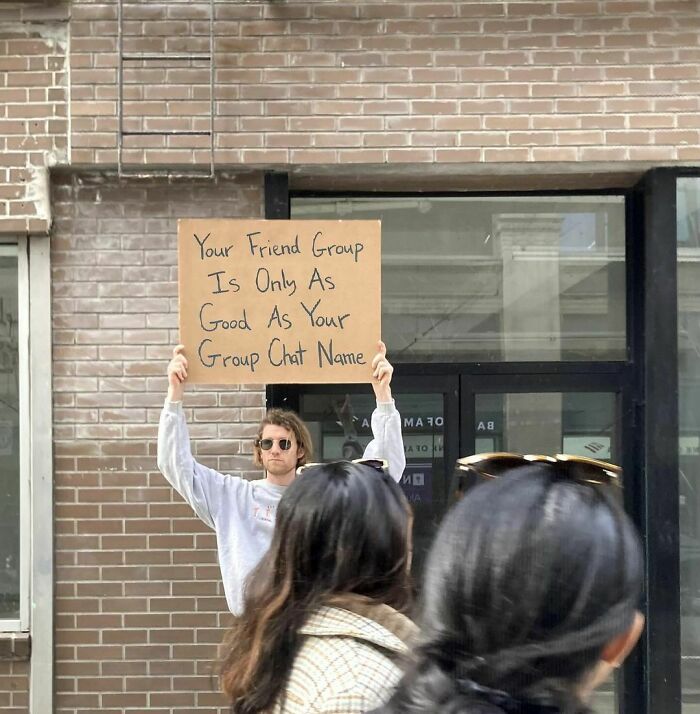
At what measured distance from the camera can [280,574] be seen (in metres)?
1.83

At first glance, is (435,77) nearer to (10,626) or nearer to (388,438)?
(388,438)

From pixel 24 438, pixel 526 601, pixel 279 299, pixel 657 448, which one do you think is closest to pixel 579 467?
pixel 526 601

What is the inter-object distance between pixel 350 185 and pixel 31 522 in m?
2.34

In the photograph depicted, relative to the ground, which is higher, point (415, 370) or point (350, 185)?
point (350, 185)

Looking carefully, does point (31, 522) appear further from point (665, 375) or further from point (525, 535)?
point (525, 535)

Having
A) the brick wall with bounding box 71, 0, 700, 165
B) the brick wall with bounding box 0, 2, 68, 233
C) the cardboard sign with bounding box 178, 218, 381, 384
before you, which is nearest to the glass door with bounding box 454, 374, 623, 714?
the brick wall with bounding box 71, 0, 700, 165

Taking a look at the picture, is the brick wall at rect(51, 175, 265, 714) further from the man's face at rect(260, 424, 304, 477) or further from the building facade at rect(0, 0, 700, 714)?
the man's face at rect(260, 424, 304, 477)

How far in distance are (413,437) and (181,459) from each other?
1.80m

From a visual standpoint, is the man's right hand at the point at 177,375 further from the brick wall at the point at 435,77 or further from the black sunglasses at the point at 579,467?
the black sunglasses at the point at 579,467

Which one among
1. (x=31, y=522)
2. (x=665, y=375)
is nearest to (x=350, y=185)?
(x=665, y=375)

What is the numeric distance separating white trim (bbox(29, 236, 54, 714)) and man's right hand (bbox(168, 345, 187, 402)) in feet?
4.32

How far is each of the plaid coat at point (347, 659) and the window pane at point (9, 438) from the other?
3.38m

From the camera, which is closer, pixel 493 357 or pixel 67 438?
pixel 67 438

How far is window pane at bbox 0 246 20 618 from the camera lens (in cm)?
466
